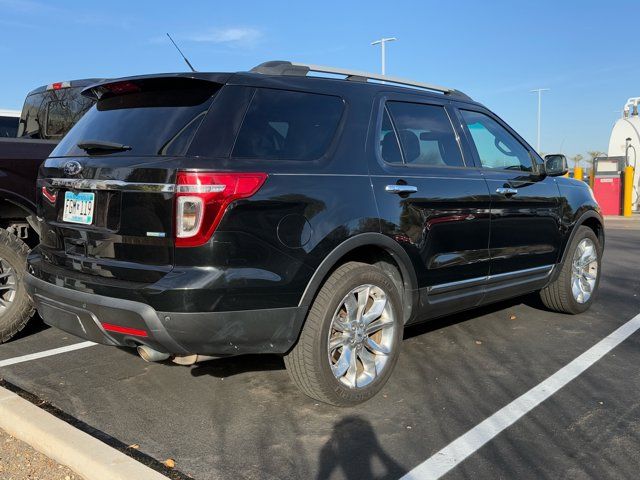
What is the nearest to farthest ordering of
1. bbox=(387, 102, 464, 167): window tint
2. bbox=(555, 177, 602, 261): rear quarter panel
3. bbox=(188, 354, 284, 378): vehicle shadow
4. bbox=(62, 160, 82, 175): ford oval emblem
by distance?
bbox=(62, 160, 82, 175): ford oval emblem
bbox=(387, 102, 464, 167): window tint
bbox=(188, 354, 284, 378): vehicle shadow
bbox=(555, 177, 602, 261): rear quarter panel

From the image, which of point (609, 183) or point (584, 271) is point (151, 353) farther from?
point (609, 183)

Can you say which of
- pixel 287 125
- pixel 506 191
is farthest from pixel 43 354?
pixel 506 191

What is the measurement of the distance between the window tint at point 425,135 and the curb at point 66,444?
2411 mm

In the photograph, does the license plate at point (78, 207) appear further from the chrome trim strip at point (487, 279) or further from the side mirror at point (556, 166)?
the side mirror at point (556, 166)

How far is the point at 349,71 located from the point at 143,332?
6.86 ft

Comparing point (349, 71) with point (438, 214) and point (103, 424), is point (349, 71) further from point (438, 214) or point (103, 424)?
point (103, 424)

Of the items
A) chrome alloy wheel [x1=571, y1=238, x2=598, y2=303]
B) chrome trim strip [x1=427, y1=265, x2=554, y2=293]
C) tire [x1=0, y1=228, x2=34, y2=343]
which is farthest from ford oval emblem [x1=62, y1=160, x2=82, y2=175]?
chrome alloy wheel [x1=571, y1=238, x2=598, y2=303]

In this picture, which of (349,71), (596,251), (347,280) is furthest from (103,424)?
(596,251)

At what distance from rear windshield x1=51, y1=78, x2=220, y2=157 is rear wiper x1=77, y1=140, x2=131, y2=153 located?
3 centimetres

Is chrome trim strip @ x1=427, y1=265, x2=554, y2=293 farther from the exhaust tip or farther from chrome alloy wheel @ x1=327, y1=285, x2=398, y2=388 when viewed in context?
the exhaust tip

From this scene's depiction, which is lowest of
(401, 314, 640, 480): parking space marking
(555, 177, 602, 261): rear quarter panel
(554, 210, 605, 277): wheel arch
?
(401, 314, 640, 480): parking space marking

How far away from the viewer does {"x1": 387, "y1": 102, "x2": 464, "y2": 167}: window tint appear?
4027mm

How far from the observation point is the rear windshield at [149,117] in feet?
10.3

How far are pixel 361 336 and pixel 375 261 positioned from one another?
50cm
